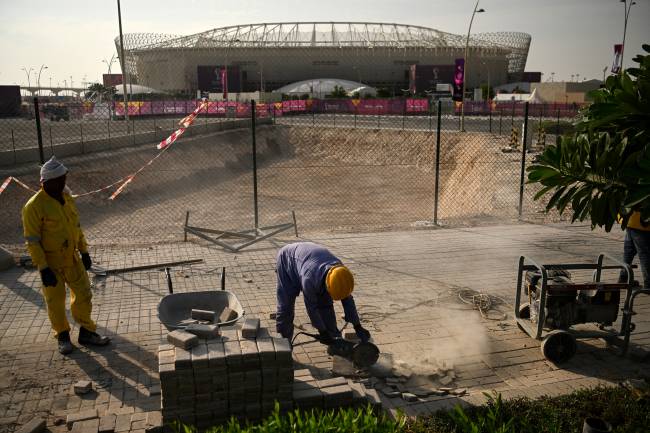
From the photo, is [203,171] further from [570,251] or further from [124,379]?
[124,379]

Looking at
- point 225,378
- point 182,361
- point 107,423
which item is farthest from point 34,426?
point 225,378

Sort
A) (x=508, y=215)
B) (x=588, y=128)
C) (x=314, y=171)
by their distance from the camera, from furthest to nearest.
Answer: (x=314, y=171), (x=508, y=215), (x=588, y=128)

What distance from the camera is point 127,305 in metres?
7.03

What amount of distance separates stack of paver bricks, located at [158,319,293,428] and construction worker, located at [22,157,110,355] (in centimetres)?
196

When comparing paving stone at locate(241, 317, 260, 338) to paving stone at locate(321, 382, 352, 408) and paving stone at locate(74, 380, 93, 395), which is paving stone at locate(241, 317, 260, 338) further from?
paving stone at locate(74, 380, 93, 395)

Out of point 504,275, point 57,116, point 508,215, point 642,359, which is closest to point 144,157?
point 508,215

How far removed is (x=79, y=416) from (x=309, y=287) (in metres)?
2.23

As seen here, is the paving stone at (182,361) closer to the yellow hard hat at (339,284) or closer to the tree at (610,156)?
the yellow hard hat at (339,284)

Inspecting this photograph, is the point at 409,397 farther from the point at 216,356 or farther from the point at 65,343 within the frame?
the point at 65,343

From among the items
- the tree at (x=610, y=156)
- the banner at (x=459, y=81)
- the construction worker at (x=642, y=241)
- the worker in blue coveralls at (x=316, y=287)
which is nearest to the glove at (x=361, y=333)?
the worker in blue coveralls at (x=316, y=287)

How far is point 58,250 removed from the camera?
18.2 feet

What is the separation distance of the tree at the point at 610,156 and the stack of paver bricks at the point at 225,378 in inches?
100

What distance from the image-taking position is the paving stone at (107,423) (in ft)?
13.6

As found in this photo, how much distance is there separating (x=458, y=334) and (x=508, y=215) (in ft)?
23.0
